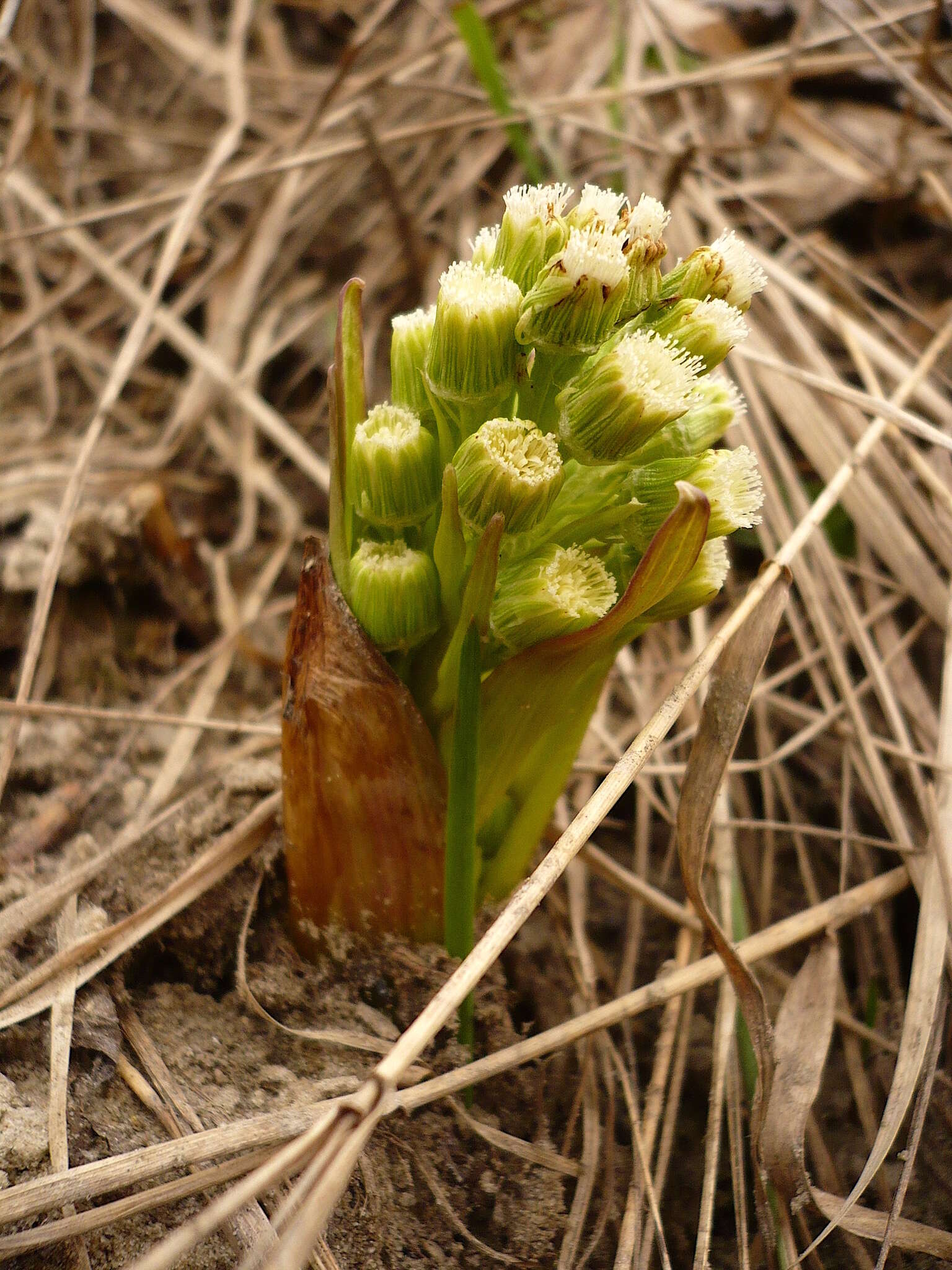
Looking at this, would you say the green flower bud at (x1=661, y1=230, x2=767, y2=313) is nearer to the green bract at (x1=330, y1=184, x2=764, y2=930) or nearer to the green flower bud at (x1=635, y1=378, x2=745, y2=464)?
the green bract at (x1=330, y1=184, x2=764, y2=930)

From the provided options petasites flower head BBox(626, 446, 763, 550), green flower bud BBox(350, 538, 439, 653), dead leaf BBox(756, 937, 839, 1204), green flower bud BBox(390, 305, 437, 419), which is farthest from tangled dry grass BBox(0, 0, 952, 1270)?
green flower bud BBox(390, 305, 437, 419)

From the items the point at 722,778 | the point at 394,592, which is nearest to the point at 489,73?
the point at 394,592

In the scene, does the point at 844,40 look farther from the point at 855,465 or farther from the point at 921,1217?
the point at 921,1217

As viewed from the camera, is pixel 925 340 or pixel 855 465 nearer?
pixel 855 465

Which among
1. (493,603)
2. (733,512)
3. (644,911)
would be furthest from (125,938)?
(733,512)

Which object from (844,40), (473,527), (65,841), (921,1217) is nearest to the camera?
(473,527)
